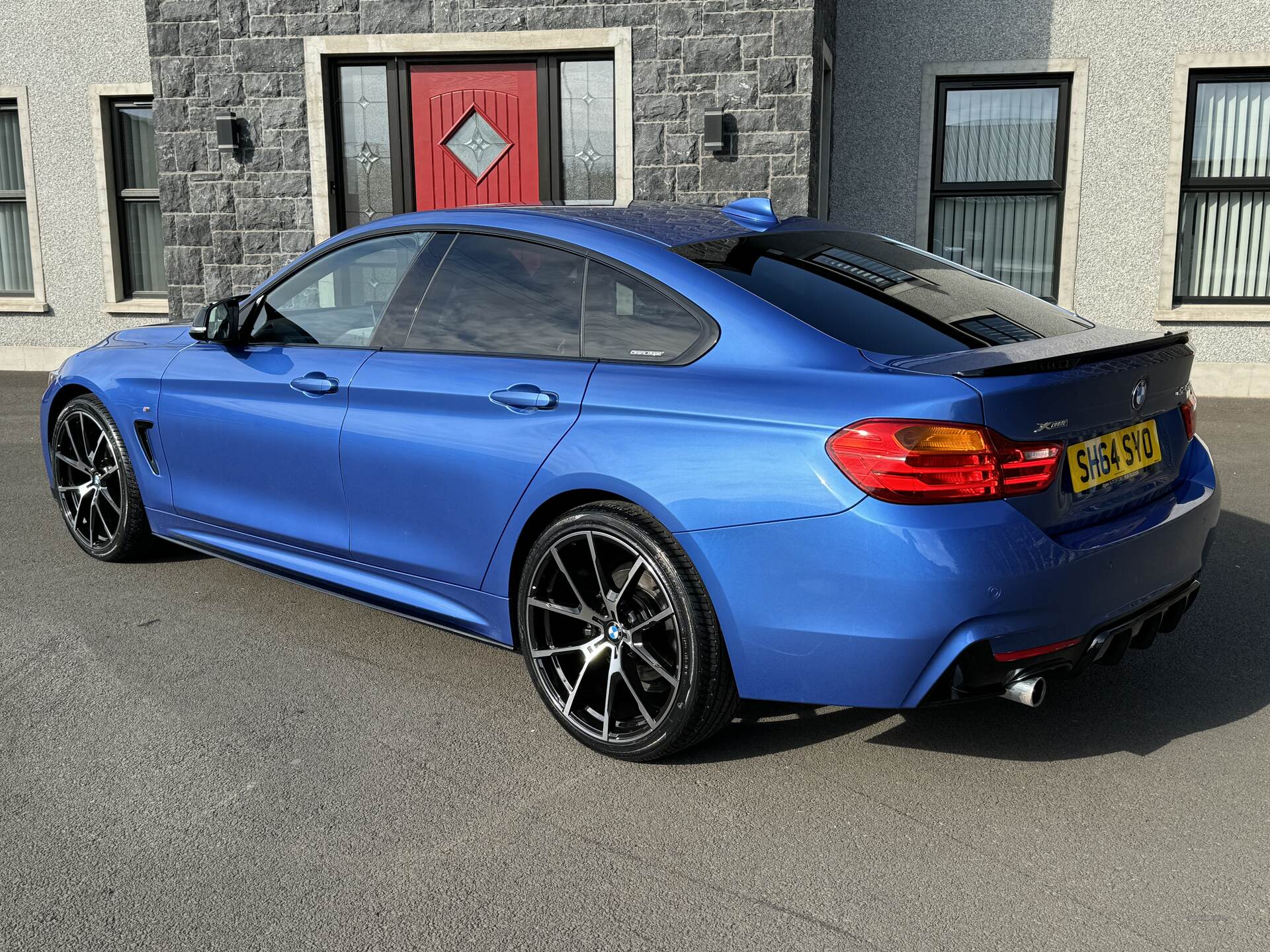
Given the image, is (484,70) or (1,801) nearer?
(1,801)

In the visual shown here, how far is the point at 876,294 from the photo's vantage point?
3541mm

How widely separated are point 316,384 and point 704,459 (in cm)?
168

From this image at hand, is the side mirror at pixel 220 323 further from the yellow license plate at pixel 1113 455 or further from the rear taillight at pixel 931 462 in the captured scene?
the yellow license plate at pixel 1113 455

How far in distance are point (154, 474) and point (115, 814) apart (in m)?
2.17

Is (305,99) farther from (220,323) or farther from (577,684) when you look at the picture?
(577,684)

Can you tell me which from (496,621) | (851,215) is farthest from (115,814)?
(851,215)

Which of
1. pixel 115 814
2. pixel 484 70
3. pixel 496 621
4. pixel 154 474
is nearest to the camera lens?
pixel 115 814

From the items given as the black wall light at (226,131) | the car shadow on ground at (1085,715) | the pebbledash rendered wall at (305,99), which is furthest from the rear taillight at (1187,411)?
the black wall light at (226,131)

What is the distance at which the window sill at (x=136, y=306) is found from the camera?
41.3 feet

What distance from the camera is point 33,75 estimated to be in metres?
12.6

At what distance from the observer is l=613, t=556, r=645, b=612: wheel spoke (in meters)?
3.33

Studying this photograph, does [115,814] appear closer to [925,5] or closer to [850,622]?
[850,622]

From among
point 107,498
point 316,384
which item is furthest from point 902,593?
point 107,498

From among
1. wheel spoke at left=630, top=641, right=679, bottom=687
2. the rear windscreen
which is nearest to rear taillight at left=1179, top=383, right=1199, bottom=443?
the rear windscreen
